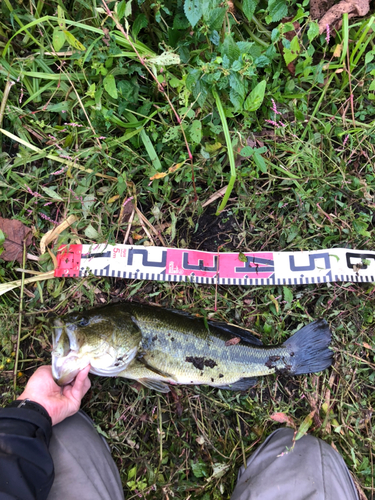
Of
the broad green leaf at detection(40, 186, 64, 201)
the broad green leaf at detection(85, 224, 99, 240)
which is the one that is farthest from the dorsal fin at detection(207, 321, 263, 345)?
the broad green leaf at detection(40, 186, 64, 201)

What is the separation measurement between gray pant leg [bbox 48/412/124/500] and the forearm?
243 mm

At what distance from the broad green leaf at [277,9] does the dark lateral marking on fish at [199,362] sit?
2605 millimetres

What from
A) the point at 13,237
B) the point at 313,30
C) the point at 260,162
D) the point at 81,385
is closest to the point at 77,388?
the point at 81,385

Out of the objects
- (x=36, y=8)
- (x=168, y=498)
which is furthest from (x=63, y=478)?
(x=36, y=8)

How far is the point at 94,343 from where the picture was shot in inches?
91.4

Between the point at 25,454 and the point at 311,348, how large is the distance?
6.83ft

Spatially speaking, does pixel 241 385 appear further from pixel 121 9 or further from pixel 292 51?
pixel 121 9

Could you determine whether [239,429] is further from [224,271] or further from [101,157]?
[101,157]

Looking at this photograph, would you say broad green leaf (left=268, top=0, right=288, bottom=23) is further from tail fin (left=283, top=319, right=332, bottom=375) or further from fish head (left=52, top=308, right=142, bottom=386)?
fish head (left=52, top=308, right=142, bottom=386)

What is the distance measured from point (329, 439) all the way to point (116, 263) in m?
2.22

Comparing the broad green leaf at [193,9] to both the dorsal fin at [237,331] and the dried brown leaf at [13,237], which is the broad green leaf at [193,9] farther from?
the dorsal fin at [237,331]

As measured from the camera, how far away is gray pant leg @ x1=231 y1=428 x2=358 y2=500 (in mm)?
2389

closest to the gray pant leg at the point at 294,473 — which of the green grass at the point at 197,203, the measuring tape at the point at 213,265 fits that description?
the green grass at the point at 197,203

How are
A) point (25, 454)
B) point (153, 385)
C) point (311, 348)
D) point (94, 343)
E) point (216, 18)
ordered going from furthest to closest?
point (311, 348), point (153, 385), point (94, 343), point (216, 18), point (25, 454)
